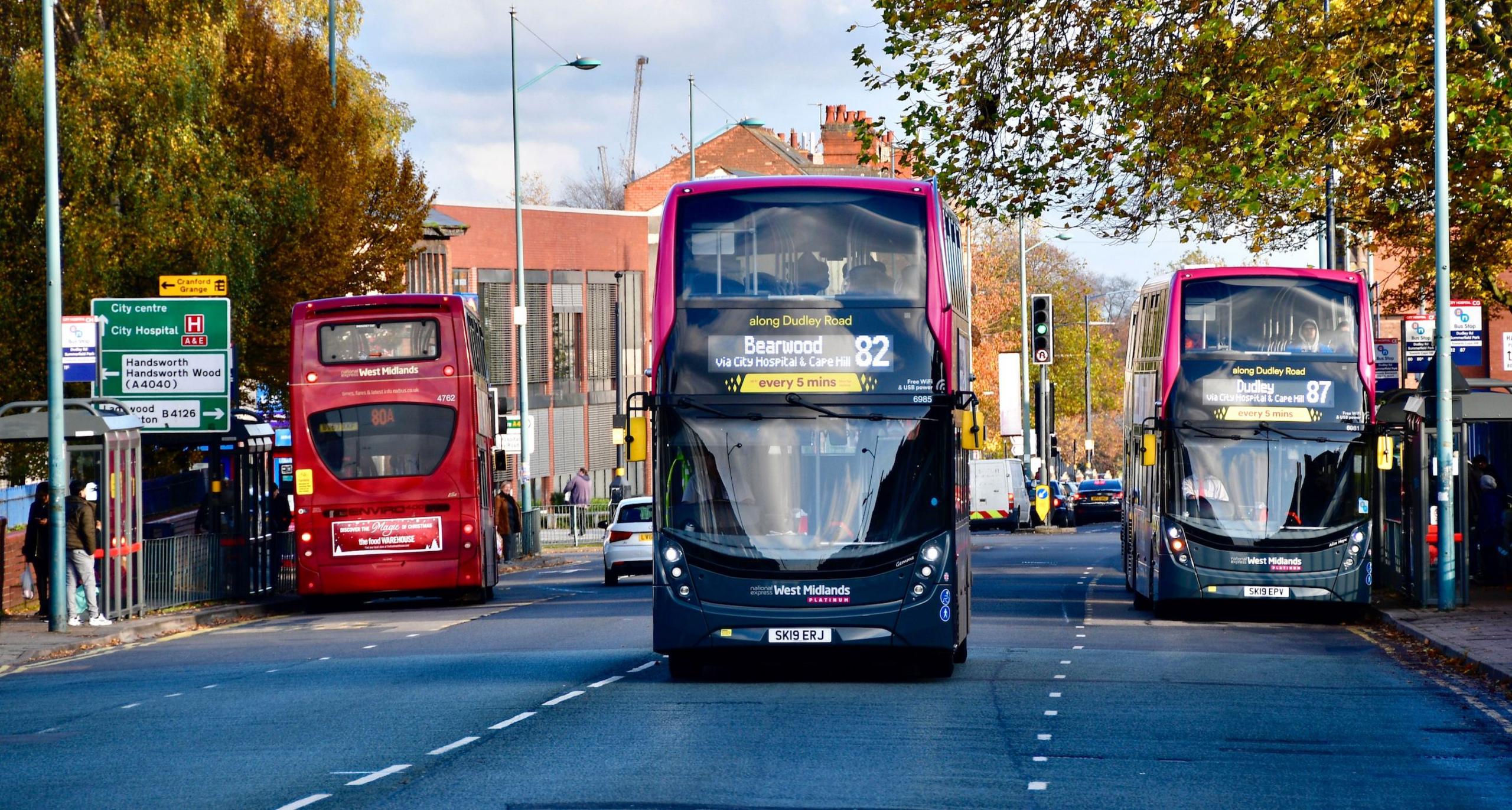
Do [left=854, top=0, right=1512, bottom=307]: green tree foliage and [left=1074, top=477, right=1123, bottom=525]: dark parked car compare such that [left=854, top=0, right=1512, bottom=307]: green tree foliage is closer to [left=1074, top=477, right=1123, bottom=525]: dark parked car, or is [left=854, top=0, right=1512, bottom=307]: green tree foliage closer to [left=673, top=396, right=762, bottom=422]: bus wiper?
[left=673, top=396, right=762, bottom=422]: bus wiper

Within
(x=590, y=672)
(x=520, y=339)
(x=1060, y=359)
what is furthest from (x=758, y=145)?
(x=590, y=672)

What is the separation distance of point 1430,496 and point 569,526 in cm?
3030

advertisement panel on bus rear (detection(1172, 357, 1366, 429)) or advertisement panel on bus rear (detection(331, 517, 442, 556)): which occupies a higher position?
advertisement panel on bus rear (detection(1172, 357, 1366, 429))

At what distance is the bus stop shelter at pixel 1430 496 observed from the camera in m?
24.0

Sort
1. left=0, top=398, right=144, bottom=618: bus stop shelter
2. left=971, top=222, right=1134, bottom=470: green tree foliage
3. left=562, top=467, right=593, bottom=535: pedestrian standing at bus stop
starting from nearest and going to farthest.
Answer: left=0, top=398, right=144, bottom=618: bus stop shelter < left=562, top=467, right=593, bottom=535: pedestrian standing at bus stop < left=971, top=222, right=1134, bottom=470: green tree foliage

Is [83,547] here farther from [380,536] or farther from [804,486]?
[804,486]

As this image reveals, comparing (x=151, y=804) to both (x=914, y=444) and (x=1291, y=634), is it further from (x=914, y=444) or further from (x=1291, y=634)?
(x=1291, y=634)

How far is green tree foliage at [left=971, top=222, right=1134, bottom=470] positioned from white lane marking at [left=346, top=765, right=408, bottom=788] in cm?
6028

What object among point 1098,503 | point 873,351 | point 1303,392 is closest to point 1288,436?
point 1303,392

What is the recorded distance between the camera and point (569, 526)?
172 ft

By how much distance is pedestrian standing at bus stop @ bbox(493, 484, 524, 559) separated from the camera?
35669 millimetres

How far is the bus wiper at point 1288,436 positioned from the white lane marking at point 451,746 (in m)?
12.8

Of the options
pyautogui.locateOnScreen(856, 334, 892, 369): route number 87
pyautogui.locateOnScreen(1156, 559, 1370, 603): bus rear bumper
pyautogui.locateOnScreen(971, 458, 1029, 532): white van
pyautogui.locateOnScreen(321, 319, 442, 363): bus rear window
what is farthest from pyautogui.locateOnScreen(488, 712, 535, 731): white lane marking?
pyautogui.locateOnScreen(971, 458, 1029, 532): white van

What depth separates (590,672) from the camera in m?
16.9
